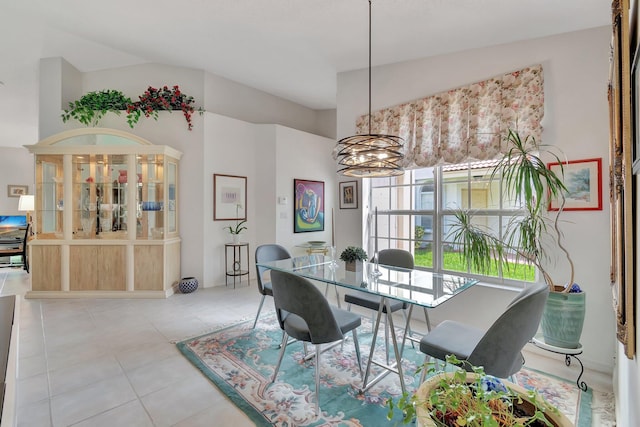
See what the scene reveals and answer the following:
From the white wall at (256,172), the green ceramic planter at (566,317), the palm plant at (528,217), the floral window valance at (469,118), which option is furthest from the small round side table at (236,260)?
the green ceramic planter at (566,317)

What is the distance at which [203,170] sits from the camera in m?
4.57

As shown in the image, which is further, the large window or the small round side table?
the small round side table

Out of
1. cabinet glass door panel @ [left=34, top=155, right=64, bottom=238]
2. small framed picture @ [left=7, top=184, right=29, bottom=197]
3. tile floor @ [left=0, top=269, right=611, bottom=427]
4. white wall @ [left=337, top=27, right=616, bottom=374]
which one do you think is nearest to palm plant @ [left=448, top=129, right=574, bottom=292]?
white wall @ [left=337, top=27, right=616, bottom=374]

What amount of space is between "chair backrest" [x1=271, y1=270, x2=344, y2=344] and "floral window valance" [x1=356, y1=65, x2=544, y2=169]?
209cm

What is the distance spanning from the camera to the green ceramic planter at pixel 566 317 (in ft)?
7.18

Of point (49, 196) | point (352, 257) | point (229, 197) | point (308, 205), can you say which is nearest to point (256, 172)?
point (229, 197)

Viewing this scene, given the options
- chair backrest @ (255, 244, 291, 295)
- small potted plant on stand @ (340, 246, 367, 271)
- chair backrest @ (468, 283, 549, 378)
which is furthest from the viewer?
chair backrest @ (255, 244, 291, 295)

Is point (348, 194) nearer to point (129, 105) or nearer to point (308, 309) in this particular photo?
point (308, 309)

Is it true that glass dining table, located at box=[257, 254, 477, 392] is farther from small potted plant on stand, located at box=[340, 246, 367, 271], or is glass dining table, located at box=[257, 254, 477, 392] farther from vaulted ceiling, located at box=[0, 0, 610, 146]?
vaulted ceiling, located at box=[0, 0, 610, 146]

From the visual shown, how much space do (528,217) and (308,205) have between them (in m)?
3.73

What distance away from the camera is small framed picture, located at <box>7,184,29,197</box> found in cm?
714

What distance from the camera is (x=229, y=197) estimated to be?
4879mm

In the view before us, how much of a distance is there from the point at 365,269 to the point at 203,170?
3180mm

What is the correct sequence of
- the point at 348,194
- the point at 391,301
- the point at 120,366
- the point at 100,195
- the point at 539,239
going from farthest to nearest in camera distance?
the point at 100,195, the point at 348,194, the point at 391,301, the point at 539,239, the point at 120,366
